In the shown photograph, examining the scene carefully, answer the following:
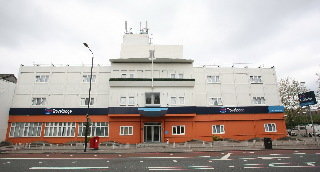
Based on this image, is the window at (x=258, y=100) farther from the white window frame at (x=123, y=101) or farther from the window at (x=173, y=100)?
the white window frame at (x=123, y=101)

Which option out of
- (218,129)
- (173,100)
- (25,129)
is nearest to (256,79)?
(218,129)

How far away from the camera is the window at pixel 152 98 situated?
29438mm

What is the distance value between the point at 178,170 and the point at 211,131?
19.2m

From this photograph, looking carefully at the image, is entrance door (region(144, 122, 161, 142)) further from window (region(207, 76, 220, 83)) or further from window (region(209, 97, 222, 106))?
window (region(207, 76, 220, 83))

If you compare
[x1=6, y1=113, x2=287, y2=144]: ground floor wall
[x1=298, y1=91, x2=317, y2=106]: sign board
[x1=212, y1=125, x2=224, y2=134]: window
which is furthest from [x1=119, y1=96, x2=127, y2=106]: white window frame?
[x1=298, y1=91, x2=317, y2=106]: sign board

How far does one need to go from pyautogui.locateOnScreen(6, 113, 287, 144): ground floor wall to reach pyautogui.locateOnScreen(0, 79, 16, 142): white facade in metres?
0.68

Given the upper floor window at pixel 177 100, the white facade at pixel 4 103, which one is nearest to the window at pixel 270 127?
the upper floor window at pixel 177 100

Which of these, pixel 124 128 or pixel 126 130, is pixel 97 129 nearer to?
pixel 124 128

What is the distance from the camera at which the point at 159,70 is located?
31.2m

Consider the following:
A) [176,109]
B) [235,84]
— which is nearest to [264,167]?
[176,109]

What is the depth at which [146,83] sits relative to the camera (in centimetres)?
2953

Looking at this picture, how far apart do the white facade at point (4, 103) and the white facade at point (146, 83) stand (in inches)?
38.2

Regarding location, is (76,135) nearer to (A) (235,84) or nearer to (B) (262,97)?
(A) (235,84)

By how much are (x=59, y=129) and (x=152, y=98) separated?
1440 centimetres
